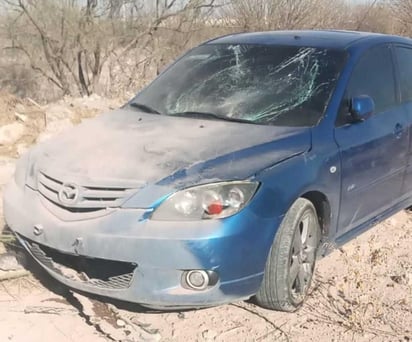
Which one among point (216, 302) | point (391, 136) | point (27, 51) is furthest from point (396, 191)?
point (27, 51)

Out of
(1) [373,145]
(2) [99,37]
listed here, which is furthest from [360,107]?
(2) [99,37]

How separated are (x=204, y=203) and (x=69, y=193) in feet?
2.44

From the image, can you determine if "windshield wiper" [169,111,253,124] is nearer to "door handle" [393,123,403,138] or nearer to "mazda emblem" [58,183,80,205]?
"mazda emblem" [58,183,80,205]

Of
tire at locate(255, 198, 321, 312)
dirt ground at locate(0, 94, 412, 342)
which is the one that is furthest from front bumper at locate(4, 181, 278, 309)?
dirt ground at locate(0, 94, 412, 342)

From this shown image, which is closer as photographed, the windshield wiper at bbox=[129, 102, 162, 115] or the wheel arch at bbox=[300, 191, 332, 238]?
the wheel arch at bbox=[300, 191, 332, 238]

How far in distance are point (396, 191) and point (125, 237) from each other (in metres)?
2.56

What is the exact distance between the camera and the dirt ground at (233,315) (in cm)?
342

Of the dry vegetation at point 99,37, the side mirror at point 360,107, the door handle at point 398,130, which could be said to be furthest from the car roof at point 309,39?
the dry vegetation at point 99,37

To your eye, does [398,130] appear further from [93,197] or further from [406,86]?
[93,197]

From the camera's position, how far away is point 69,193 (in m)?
3.43

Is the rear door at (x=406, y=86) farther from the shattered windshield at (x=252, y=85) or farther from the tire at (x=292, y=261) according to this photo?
the tire at (x=292, y=261)

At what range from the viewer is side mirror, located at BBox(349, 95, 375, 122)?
13.7 feet

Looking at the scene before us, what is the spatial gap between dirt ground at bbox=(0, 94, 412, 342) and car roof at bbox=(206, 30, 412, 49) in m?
1.56

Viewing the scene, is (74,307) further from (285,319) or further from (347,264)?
(347,264)
